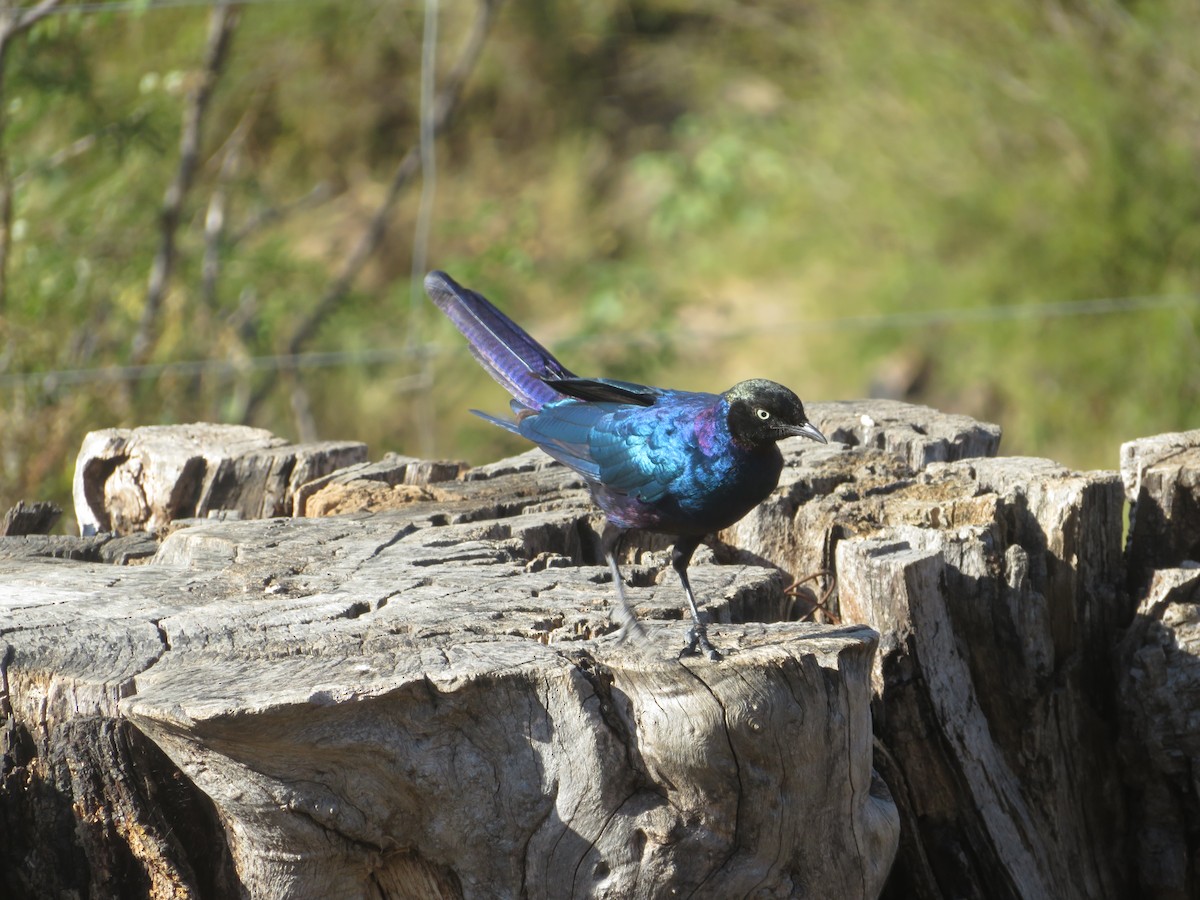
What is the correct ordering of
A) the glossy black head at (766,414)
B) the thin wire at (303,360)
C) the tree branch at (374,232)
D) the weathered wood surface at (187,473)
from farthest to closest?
the tree branch at (374,232) < the thin wire at (303,360) < the weathered wood surface at (187,473) < the glossy black head at (766,414)

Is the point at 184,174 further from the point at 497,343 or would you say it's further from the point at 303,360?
the point at 497,343

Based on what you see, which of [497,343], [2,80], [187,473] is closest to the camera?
[497,343]

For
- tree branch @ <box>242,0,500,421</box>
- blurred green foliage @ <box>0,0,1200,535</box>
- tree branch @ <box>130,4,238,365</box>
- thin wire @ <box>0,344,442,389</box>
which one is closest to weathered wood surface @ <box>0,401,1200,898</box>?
thin wire @ <box>0,344,442,389</box>

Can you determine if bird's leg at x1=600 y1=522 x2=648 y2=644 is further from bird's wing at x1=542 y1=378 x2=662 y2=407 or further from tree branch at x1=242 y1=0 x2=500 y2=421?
tree branch at x1=242 y1=0 x2=500 y2=421

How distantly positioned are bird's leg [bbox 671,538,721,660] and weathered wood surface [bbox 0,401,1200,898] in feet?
0.10

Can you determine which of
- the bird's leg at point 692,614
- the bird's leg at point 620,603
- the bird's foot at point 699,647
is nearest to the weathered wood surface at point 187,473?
the bird's leg at point 620,603

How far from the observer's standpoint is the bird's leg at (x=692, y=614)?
2049 mm

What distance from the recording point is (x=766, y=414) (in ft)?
7.72

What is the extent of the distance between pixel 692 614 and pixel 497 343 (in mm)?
912

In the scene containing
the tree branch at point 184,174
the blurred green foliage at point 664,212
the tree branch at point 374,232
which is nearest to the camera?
the tree branch at point 184,174

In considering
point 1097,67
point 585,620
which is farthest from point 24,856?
point 1097,67

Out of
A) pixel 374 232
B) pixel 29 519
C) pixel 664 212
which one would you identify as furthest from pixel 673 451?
pixel 664 212

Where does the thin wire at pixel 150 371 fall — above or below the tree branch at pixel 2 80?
below

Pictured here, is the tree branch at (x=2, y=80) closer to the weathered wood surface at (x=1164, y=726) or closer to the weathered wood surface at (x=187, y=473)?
the weathered wood surface at (x=187, y=473)
